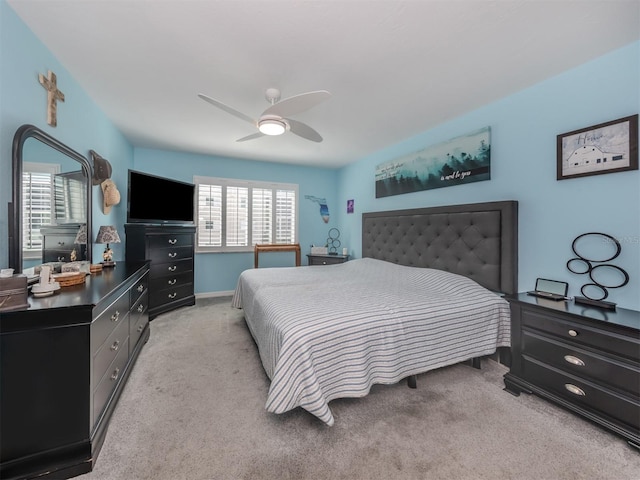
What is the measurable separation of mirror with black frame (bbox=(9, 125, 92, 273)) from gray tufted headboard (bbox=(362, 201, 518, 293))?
338 cm

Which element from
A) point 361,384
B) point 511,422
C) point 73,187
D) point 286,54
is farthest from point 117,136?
point 511,422

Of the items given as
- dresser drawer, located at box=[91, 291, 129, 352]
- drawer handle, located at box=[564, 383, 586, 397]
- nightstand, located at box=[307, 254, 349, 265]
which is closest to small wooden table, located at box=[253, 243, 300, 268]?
nightstand, located at box=[307, 254, 349, 265]

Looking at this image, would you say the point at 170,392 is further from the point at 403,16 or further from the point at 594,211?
the point at 594,211

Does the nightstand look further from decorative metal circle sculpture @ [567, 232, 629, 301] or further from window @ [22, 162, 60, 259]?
window @ [22, 162, 60, 259]

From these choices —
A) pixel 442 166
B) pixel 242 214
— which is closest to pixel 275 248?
pixel 242 214

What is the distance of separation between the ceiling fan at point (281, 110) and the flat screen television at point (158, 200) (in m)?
2.04

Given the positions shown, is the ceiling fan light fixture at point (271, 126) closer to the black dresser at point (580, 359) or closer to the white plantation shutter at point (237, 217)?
the black dresser at point (580, 359)

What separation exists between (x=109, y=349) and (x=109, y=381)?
20 centimetres

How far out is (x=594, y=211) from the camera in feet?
6.43

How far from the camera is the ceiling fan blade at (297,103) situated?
1.84 m

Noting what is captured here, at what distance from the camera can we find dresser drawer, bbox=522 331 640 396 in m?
1.48

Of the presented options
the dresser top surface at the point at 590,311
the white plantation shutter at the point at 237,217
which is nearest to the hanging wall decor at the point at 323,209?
Result: the white plantation shutter at the point at 237,217

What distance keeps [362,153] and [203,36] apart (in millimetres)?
3009

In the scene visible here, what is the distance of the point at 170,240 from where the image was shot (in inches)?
148
